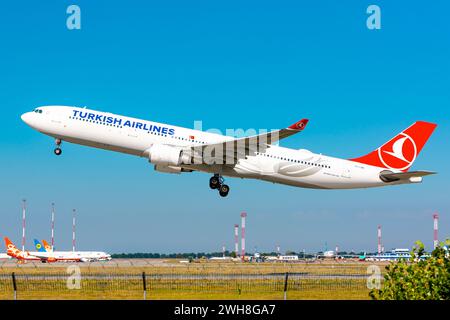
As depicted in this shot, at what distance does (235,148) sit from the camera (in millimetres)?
45500

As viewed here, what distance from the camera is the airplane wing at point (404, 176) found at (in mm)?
46312

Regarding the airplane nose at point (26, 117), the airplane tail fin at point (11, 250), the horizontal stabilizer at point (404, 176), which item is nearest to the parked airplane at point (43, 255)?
the airplane tail fin at point (11, 250)

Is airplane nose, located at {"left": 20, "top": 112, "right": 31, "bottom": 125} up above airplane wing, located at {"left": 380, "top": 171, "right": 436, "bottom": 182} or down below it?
above

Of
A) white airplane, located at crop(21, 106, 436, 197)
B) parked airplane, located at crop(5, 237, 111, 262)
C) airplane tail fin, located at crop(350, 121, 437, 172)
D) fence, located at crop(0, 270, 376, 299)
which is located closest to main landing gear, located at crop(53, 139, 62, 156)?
white airplane, located at crop(21, 106, 436, 197)

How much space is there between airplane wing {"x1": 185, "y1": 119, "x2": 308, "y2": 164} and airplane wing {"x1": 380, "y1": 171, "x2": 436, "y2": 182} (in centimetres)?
1120

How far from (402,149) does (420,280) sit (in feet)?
133

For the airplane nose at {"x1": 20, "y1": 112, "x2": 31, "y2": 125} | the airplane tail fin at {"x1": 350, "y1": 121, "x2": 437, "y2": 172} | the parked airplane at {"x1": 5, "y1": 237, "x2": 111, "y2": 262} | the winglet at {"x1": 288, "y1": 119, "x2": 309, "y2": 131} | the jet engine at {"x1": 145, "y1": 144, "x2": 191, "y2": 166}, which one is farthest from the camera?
the parked airplane at {"x1": 5, "y1": 237, "x2": 111, "y2": 262}

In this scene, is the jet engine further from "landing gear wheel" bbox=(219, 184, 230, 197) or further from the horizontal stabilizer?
the horizontal stabilizer

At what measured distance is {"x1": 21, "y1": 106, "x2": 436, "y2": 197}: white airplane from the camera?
43531mm

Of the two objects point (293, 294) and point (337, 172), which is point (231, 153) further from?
point (293, 294)

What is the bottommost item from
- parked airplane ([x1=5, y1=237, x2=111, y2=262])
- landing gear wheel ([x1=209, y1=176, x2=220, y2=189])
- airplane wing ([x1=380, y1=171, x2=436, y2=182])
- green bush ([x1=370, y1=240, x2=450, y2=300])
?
parked airplane ([x1=5, y1=237, x2=111, y2=262])

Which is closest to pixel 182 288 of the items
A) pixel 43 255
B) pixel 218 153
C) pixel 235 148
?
pixel 218 153
